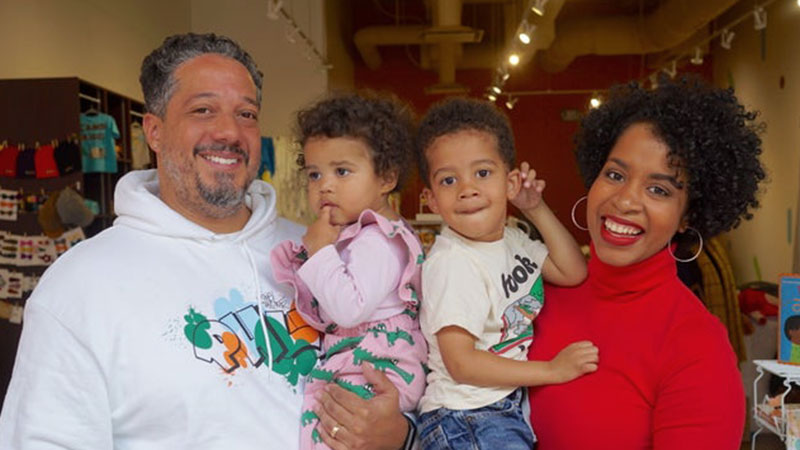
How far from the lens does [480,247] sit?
1.76m

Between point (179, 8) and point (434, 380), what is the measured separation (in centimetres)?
785

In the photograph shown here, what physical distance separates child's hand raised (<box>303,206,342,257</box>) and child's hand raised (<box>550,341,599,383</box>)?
624 millimetres

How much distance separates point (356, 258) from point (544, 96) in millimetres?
10261

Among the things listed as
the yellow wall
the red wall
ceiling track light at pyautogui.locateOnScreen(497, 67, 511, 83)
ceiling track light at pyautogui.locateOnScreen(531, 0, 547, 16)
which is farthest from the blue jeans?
the red wall

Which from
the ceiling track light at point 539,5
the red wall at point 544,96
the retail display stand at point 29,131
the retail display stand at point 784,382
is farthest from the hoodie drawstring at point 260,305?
the red wall at point 544,96

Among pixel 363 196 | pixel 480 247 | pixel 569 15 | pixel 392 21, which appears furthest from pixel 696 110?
pixel 392 21

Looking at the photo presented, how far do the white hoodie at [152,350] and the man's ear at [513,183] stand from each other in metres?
0.66

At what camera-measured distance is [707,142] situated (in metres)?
1.55

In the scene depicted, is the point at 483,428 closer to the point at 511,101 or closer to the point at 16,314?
the point at 16,314

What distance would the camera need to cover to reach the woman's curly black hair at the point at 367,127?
6.02 feet

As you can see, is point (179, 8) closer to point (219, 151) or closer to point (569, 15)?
point (569, 15)

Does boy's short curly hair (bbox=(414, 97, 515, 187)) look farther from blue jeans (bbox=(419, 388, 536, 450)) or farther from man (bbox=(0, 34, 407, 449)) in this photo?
blue jeans (bbox=(419, 388, 536, 450))

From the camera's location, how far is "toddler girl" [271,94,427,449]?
1.68 meters

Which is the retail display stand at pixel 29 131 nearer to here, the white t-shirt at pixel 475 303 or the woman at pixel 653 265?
the white t-shirt at pixel 475 303
